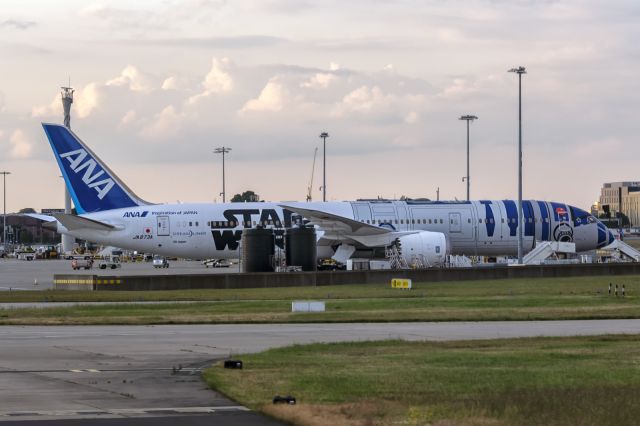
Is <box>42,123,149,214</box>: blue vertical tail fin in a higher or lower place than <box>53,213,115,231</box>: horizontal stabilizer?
higher

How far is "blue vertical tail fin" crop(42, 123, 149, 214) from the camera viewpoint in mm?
69000

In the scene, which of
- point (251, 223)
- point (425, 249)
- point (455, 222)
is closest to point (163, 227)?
point (251, 223)

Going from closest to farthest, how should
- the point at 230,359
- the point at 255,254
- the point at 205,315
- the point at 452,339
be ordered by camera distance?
the point at 230,359
the point at 452,339
the point at 205,315
the point at 255,254

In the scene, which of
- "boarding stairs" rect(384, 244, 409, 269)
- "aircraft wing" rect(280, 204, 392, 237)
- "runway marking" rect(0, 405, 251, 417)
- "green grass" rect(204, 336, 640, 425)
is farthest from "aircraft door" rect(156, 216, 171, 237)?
"runway marking" rect(0, 405, 251, 417)

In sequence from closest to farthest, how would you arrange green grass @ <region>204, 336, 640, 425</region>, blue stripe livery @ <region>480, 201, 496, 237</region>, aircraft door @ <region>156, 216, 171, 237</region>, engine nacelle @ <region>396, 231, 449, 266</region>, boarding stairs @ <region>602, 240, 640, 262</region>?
green grass @ <region>204, 336, 640, 425</region> < engine nacelle @ <region>396, 231, 449, 266</region> < blue stripe livery @ <region>480, 201, 496, 237</region> < aircraft door @ <region>156, 216, 171, 237</region> < boarding stairs @ <region>602, 240, 640, 262</region>

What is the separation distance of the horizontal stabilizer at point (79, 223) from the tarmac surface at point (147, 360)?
110ft

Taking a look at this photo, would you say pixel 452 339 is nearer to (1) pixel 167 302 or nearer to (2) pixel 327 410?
(2) pixel 327 410

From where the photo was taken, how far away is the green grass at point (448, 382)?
15570 mm

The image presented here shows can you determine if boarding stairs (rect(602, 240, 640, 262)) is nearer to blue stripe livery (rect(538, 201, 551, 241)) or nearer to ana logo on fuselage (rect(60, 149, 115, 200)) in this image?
blue stripe livery (rect(538, 201, 551, 241))

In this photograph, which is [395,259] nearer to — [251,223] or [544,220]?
[251,223]

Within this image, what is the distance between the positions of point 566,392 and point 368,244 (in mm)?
51108

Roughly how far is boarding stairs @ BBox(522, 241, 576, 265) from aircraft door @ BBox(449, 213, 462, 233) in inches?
170

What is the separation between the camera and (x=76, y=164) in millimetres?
69188

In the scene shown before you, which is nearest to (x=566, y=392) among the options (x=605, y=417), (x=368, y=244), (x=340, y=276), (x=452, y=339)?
(x=605, y=417)
